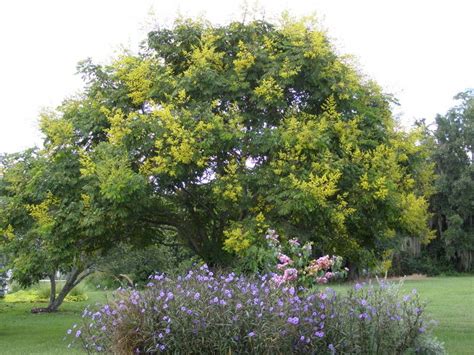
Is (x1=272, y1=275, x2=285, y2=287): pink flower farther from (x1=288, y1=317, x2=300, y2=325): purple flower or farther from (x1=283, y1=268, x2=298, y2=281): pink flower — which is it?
(x1=288, y1=317, x2=300, y2=325): purple flower

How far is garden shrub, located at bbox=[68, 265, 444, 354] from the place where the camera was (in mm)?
6535

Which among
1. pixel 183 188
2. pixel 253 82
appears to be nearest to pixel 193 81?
pixel 253 82

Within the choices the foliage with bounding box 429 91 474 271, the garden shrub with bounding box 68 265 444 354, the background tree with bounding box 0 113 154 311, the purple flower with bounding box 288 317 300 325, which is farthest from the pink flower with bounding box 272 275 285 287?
the foliage with bounding box 429 91 474 271

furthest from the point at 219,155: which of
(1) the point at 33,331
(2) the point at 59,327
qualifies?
(2) the point at 59,327

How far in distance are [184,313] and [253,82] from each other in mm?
6988

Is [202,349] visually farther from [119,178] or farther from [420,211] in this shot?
[420,211]

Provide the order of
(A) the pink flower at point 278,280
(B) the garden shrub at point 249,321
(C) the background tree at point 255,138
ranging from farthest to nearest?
1. (C) the background tree at point 255,138
2. (A) the pink flower at point 278,280
3. (B) the garden shrub at point 249,321

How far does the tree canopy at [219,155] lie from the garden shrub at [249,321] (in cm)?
366

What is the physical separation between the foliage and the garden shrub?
4370cm

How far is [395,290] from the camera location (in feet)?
25.1

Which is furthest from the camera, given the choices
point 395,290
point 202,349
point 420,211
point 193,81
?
point 420,211

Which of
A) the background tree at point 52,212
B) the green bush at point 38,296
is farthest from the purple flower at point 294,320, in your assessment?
the green bush at point 38,296

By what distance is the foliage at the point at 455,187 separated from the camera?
49000 mm

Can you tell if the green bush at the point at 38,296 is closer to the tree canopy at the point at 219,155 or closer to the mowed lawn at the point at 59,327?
the mowed lawn at the point at 59,327
